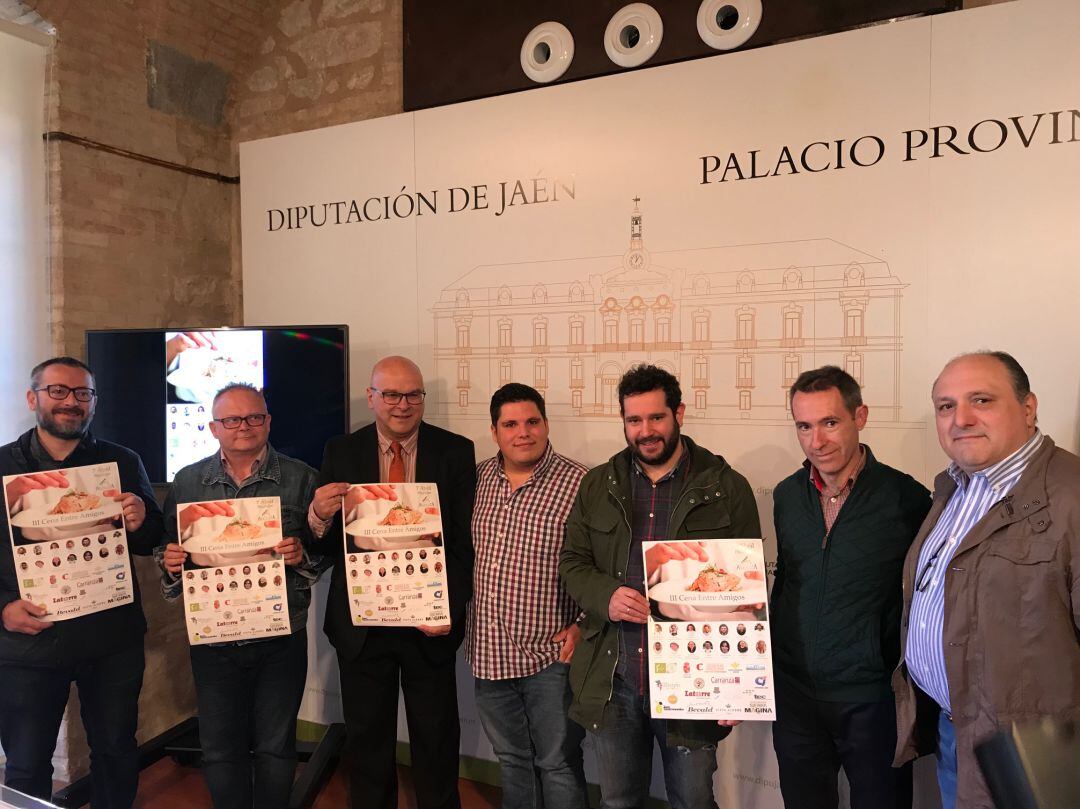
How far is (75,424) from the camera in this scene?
8.94 ft

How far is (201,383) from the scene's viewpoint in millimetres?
3529

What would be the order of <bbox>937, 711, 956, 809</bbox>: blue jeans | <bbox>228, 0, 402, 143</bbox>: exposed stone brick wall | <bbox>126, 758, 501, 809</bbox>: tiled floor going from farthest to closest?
<bbox>228, 0, 402, 143</bbox>: exposed stone brick wall, <bbox>126, 758, 501, 809</bbox>: tiled floor, <bbox>937, 711, 956, 809</bbox>: blue jeans

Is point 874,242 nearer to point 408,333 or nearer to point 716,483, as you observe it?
point 716,483

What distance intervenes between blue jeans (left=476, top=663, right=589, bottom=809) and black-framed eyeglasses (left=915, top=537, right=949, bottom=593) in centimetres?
117

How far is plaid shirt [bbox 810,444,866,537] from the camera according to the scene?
2.16 m

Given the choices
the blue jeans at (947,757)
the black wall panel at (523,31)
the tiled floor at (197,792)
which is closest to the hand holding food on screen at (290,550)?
the tiled floor at (197,792)

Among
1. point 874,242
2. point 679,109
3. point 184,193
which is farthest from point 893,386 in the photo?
point 184,193

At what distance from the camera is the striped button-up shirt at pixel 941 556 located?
1.84 meters

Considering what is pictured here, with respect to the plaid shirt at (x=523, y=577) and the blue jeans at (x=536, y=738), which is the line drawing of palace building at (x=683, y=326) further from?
the blue jeans at (x=536, y=738)

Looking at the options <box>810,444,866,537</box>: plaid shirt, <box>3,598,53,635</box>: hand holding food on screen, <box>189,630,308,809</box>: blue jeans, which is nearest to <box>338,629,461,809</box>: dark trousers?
<box>189,630,308,809</box>: blue jeans

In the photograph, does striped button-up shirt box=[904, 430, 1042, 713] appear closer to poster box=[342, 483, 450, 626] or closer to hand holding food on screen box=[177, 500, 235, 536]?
poster box=[342, 483, 450, 626]

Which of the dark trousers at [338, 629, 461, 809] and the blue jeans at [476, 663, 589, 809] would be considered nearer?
the blue jeans at [476, 663, 589, 809]

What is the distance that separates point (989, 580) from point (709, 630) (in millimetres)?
713

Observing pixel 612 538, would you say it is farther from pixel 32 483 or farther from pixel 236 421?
pixel 32 483
